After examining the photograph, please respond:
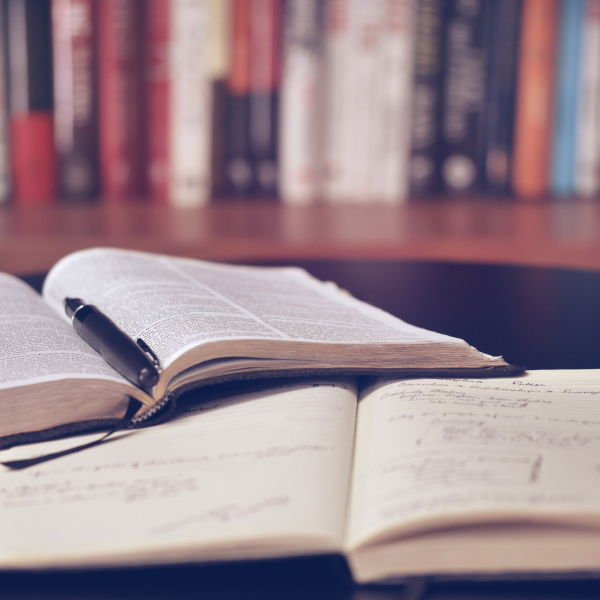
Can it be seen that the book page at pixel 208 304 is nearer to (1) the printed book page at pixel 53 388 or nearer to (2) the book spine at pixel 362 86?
(1) the printed book page at pixel 53 388

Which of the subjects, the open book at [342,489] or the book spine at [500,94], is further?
the book spine at [500,94]

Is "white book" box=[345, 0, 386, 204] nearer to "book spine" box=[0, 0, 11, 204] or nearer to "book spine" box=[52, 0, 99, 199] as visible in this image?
"book spine" box=[52, 0, 99, 199]

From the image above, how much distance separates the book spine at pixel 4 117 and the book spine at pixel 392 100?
605 mm

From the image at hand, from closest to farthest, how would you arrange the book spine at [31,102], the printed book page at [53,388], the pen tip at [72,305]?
the printed book page at [53,388], the pen tip at [72,305], the book spine at [31,102]

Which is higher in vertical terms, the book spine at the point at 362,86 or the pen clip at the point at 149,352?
the book spine at the point at 362,86

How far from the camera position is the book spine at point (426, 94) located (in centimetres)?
119

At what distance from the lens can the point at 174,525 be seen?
0.29 meters

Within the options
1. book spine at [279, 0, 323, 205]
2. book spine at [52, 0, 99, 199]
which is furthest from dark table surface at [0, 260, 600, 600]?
book spine at [52, 0, 99, 199]

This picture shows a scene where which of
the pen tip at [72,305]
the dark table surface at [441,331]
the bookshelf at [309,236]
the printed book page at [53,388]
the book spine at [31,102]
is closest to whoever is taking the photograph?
the dark table surface at [441,331]

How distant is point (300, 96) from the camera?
120 centimetres

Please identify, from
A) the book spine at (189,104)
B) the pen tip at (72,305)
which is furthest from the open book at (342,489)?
the book spine at (189,104)

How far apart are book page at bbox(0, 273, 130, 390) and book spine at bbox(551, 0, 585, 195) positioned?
1.00 m

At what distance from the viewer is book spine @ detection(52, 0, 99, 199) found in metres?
1.15

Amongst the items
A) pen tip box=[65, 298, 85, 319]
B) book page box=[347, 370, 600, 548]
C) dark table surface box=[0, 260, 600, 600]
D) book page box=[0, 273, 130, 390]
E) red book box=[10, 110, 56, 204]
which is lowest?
dark table surface box=[0, 260, 600, 600]
